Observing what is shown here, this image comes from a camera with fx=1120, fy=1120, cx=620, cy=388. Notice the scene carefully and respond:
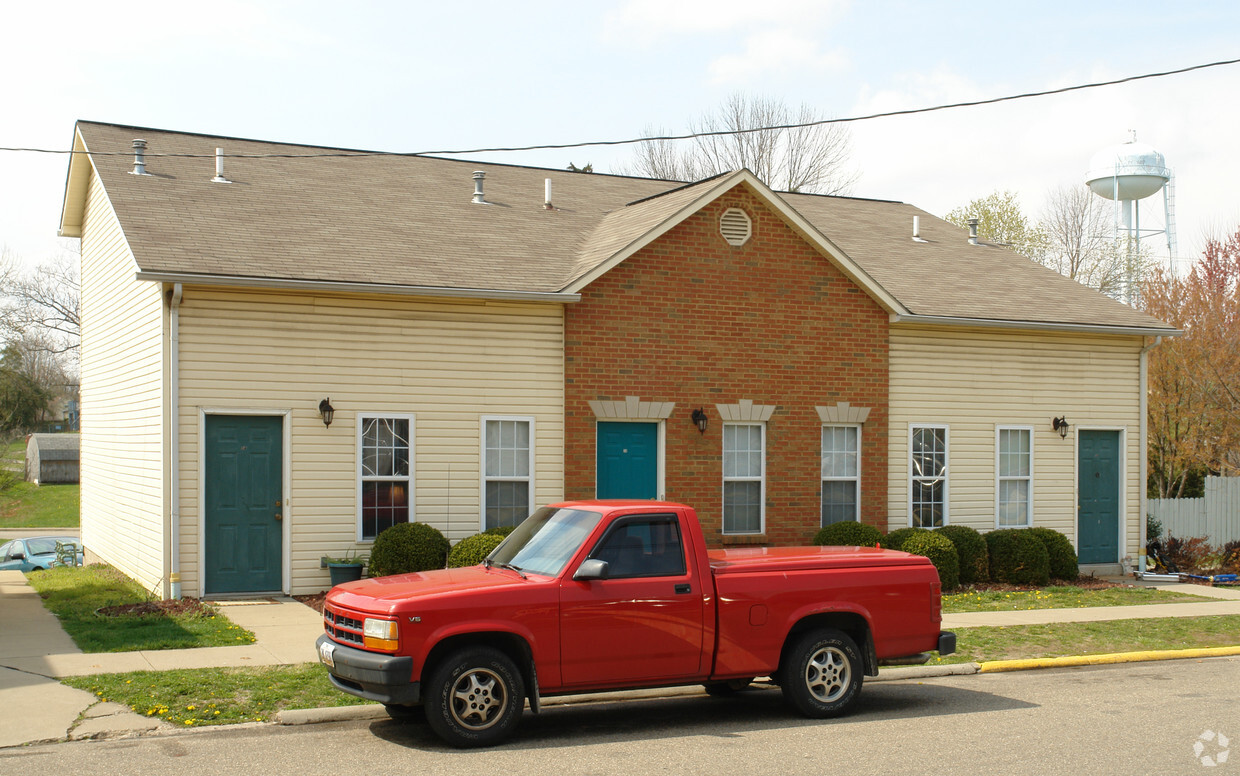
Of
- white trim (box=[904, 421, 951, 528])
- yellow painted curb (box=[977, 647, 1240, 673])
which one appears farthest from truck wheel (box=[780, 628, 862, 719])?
white trim (box=[904, 421, 951, 528])

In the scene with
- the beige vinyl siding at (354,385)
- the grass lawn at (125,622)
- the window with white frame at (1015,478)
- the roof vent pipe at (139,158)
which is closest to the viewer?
the grass lawn at (125,622)

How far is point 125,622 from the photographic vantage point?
39.4ft

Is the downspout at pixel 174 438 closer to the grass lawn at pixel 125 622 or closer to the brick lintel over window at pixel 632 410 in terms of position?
the grass lawn at pixel 125 622

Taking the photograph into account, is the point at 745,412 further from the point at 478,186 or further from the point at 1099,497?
the point at 1099,497

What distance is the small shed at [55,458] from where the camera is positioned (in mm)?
53312

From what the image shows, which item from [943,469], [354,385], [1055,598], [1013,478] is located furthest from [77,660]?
[1013,478]

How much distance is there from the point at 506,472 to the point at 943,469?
7.19m

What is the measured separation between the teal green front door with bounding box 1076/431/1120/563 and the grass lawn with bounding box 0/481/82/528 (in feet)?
125

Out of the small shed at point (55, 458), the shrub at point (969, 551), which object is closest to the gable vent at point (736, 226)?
the shrub at point (969, 551)

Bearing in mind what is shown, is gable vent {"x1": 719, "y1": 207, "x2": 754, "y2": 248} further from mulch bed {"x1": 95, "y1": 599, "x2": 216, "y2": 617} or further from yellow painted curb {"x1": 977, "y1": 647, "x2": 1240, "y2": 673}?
mulch bed {"x1": 95, "y1": 599, "x2": 216, "y2": 617}

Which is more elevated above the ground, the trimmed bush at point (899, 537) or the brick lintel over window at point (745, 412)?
the brick lintel over window at point (745, 412)

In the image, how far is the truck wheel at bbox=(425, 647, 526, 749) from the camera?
299 inches

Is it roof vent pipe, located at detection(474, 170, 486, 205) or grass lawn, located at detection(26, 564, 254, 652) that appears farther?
roof vent pipe, located at detection(474, 170, 486, 205)

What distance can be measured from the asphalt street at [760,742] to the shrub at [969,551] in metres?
6.63
